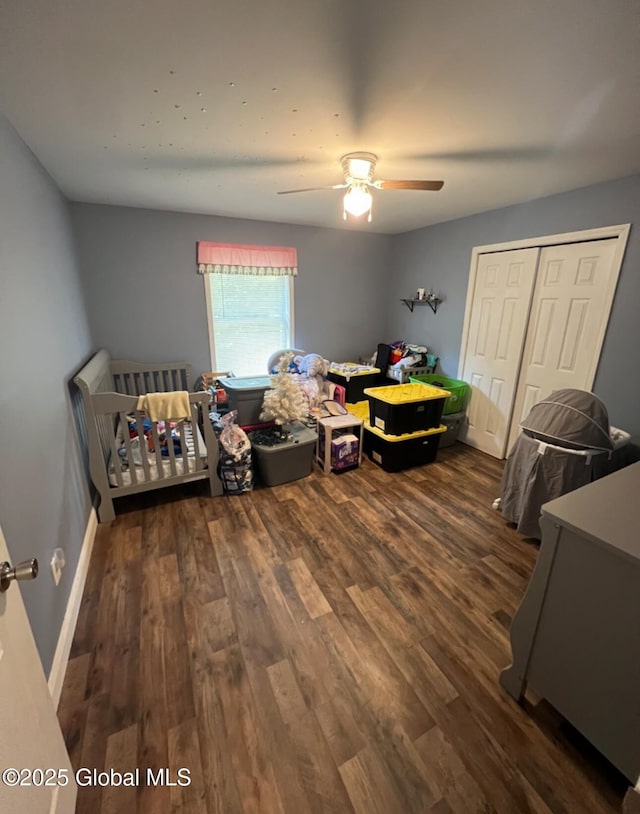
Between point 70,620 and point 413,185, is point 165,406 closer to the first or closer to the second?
point 70,620

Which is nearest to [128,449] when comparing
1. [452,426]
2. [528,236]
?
[452,426]

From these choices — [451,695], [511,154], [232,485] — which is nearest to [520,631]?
[451,695]

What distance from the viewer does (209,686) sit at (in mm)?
1375

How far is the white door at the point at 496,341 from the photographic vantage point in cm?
304

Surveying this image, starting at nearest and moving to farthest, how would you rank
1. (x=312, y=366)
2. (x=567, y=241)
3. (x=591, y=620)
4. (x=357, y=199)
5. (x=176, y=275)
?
(x=591, y=620) → (x=357, y=199) → (x=567, y=241) → (x=176, y=275) → (x=312, y=366)

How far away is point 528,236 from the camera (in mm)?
2922

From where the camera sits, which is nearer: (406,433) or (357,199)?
(357,199)

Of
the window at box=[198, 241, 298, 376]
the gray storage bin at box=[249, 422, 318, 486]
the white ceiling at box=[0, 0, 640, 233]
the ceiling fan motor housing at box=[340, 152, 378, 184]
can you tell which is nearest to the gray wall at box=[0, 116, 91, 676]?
the white ceiling at box=[0, 0, 640, 233]

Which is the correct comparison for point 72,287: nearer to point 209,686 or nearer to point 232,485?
point 232,485

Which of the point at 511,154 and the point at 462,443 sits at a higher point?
the point at 511,154

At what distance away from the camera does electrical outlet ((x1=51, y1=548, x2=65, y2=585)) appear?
4.76ft

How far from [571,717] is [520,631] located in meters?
0.27

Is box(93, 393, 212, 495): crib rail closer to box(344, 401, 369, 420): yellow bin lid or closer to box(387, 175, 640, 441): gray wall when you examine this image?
box(344, 401, 369, 420): yellow bin lid

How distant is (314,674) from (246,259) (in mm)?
3577
